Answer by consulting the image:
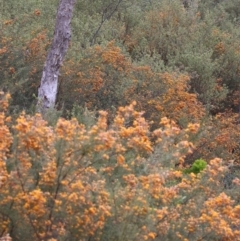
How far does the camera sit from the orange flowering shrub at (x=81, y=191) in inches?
144

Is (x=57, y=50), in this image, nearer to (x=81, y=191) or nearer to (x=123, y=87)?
(x=123, y=87)

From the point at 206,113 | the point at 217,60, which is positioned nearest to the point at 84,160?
the point at 206,113

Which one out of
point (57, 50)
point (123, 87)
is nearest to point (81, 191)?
point (57, 50)

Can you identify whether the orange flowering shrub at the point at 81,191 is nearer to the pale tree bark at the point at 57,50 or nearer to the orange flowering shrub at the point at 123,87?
the pale tree bark at the point at 57,50

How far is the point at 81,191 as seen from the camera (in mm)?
3703

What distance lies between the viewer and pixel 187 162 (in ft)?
29.9

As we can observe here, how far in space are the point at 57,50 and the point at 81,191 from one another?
439 cm

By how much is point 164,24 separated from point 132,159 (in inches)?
485

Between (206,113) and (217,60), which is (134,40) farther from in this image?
(206,113)

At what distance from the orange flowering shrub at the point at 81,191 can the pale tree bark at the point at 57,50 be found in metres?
3.85

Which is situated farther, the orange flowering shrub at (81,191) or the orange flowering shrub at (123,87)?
the orange flowering shrub at (123,87)

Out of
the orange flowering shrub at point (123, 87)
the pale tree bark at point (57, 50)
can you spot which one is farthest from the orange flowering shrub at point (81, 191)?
the orange flowering shrub at point (123, 87)

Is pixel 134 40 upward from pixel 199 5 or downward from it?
downward

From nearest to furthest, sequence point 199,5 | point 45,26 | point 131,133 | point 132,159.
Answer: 1. point 131,133
2. point 132,159
3. point 45,26
4. point 199,5
